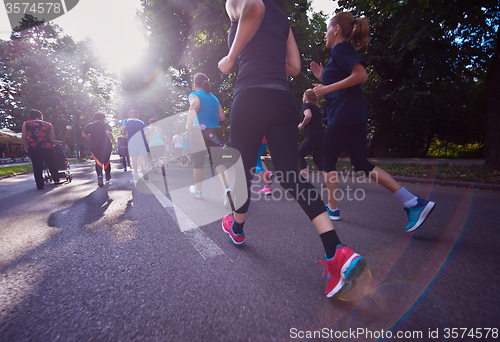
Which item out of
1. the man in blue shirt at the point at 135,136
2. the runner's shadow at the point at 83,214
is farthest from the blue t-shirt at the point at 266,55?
the man in blue shirt at the point at 135,136

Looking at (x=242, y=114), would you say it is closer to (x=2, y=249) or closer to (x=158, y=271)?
(x=158, y=271)

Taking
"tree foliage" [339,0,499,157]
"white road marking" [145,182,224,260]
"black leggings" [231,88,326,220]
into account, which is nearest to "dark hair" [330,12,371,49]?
"black leggings" [231,88,326,220]

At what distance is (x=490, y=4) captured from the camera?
19.5ft

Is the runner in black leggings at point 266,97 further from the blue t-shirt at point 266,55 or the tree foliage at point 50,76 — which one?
the tree foliage at point 50,76

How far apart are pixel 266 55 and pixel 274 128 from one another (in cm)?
50

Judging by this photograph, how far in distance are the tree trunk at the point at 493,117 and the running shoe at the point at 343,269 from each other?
8.18 m

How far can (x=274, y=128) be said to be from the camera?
6.00 ft

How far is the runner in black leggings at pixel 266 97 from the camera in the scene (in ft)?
5.41

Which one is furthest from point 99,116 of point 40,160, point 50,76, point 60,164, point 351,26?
point 50,76

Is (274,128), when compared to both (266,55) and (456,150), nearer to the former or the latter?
(266,55)

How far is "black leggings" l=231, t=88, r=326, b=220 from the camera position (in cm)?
175

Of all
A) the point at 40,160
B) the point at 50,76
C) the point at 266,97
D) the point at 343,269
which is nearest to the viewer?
the point at 343,269

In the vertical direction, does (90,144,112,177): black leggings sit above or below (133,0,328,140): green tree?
below

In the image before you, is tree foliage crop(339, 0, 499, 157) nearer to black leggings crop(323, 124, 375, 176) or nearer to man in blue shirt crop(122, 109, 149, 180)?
black leggings crop(323, 124, 375, 176)
